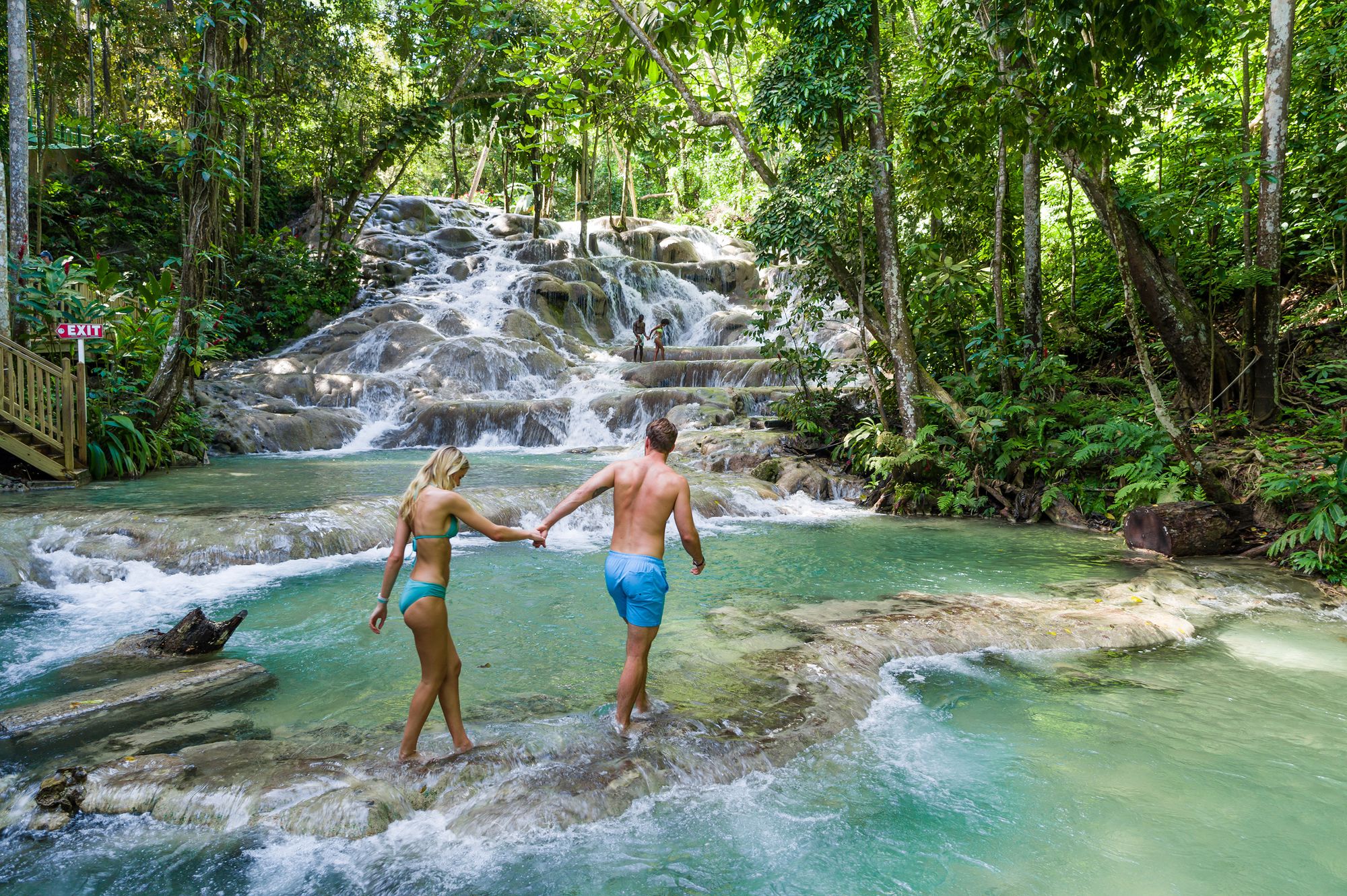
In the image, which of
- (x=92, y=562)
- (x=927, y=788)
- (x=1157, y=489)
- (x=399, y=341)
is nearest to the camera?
(x=927, y=788)

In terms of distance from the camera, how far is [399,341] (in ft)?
70.6

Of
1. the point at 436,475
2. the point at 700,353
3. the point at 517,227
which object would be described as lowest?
the point at 436,475

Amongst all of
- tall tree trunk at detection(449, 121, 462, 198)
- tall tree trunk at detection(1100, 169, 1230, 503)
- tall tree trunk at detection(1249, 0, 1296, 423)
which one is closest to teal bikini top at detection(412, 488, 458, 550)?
tall tree trunk at detection(1100, 169, 1230, 503)

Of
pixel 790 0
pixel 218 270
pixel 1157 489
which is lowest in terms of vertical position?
pixel 1157 489

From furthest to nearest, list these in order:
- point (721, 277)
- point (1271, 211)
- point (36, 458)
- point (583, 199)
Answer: point (721, 277), point (583, 199), point (36, 458), point (1271, 211)

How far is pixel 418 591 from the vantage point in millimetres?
3646

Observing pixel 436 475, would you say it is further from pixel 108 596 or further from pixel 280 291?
pixel 280 291

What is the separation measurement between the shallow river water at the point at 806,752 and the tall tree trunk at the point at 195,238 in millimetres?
6071

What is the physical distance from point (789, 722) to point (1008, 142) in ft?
13.1

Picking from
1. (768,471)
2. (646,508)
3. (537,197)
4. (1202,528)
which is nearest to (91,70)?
(537,197)

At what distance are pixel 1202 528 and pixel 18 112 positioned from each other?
666 inches

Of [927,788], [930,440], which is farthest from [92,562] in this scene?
[930,440]

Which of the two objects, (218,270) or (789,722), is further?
(218,270)

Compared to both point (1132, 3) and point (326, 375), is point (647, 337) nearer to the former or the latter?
point (326, 375)
